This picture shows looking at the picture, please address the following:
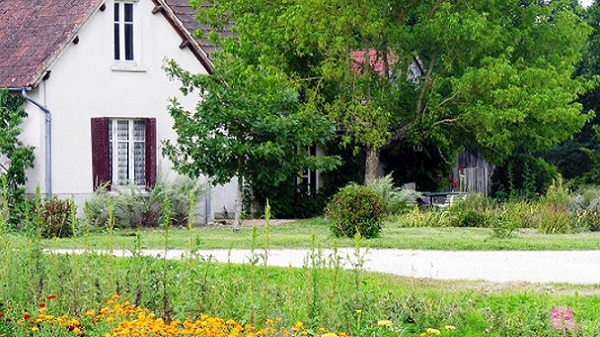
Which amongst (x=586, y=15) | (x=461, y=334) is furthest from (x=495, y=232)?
(x=586, y=15)

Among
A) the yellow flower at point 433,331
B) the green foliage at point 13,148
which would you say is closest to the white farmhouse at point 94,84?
the green foliage at point 13,148

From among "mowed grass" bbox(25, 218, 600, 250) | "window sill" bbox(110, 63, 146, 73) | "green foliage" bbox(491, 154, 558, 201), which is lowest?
"mowed grass" bbox(25, 218, 600, 250)

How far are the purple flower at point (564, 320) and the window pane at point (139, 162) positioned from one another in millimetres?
20057

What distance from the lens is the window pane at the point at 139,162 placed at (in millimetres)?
30359

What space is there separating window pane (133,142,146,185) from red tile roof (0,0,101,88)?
9.90 ft

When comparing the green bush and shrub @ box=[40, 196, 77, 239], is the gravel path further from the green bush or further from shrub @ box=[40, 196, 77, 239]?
shrub @ box=[40, 196, 77, 239]

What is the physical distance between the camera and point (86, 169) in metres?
29.7

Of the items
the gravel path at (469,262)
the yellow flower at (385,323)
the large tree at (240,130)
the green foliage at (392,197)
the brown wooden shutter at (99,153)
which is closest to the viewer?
the yellow flower at (385,323)

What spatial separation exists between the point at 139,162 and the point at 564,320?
2093 cm

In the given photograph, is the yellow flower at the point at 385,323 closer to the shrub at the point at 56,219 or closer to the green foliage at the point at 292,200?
the shrub at the point at 56,219

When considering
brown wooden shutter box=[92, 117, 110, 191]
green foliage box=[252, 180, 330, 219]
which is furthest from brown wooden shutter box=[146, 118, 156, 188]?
green foliage box=[252, 180, 330, 219]

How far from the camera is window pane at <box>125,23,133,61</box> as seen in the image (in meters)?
30.4

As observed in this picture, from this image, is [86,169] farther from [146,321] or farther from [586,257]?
[146,321]

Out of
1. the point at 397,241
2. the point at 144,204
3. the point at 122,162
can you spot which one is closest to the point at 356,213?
the point at 397,241
